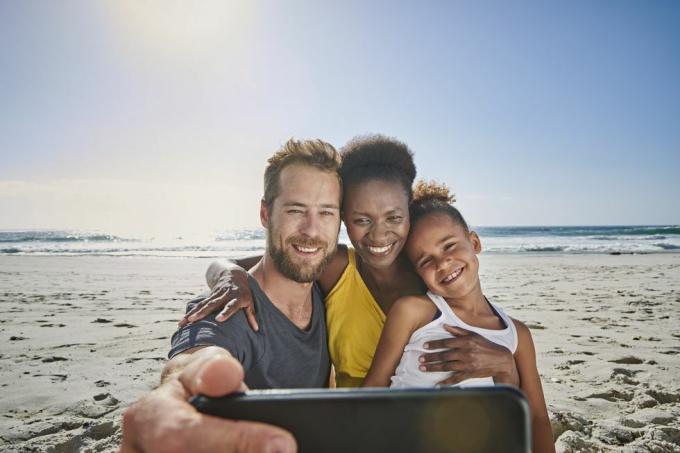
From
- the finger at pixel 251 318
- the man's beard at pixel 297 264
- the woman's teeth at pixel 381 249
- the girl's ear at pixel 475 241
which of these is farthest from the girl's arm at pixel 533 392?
the finger at pixel 251 318

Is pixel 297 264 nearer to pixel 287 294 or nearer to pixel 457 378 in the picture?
pixel 287 294

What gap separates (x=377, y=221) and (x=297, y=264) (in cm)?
64

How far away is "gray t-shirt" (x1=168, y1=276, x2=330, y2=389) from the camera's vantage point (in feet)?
6.43

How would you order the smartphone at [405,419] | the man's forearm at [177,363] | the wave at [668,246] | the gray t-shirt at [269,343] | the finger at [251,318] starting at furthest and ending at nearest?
1. the wave at [668,246]
2. the finger at [251,318]
3. the gray t-shirt at [269,343]
4. the man's forearm at [177,363]
5. the smartphone at [405,419]

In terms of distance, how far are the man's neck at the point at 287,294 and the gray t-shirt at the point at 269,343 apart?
0.07m

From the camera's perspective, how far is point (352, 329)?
2762 mm

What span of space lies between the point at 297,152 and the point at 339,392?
2048 millimetres

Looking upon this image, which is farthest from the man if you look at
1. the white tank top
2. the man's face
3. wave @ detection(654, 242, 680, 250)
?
wave @ detection(654, 242, 680, 250)

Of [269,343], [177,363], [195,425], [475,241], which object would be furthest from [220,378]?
[475,241]

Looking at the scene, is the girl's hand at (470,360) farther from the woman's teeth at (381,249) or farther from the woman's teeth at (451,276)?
the woman's teeth at (381,249)

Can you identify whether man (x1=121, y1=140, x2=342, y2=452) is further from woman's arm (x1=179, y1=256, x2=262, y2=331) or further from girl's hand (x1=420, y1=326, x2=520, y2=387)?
girl's hand (x1=420, y1=326, x2=520, y2=387)

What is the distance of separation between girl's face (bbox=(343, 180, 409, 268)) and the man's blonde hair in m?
0.30

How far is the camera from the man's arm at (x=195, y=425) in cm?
75

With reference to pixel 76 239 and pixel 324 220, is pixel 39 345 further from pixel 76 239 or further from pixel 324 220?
pixel 76 239
